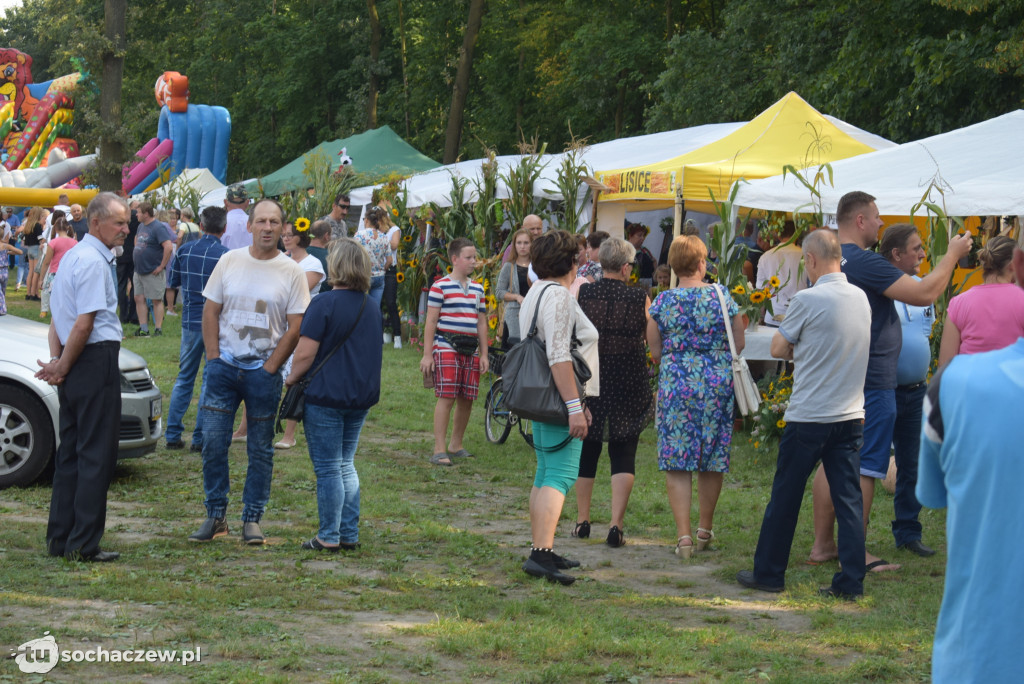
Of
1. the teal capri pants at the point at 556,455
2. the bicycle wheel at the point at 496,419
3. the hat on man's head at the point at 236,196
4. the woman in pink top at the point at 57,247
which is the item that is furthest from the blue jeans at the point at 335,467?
the woman in pink top at the point at 57,247

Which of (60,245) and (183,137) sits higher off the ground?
(183,137)

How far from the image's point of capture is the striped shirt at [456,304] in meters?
8.80

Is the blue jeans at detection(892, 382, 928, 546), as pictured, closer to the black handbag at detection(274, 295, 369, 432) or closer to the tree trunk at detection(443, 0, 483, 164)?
the black handbag at detection(274, 295, 369, 432)

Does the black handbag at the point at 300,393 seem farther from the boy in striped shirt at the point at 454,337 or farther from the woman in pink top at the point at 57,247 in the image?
the woman in pink top at the point at 57,247

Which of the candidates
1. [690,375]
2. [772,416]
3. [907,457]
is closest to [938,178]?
[772,416]

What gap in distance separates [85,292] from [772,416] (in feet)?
18.8

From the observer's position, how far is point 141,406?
7.68 metres

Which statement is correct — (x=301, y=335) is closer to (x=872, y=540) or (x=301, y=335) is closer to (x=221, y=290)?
(x=221, y=290)

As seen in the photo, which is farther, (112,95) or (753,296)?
(112,95)

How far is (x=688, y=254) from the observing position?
251 inches

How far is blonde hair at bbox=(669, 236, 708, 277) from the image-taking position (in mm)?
6375

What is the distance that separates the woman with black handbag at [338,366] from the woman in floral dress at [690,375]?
1.66 m

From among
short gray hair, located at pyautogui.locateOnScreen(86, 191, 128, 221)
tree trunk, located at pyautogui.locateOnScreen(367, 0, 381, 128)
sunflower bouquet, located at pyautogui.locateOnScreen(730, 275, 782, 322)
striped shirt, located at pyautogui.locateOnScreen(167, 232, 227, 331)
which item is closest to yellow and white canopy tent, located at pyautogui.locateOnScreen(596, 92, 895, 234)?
sunflower bouquet, located at pyautogui.locateOnScreen(730, 275, 782, 322)

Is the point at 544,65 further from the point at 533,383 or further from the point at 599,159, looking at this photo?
the point at 533,383
